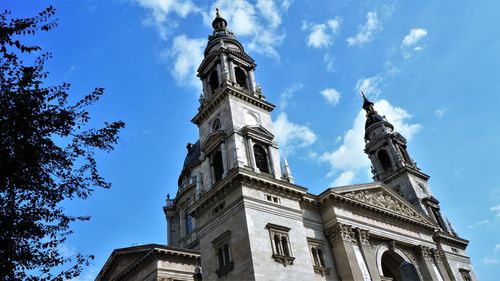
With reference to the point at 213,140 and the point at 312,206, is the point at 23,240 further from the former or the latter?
the point at 312,206

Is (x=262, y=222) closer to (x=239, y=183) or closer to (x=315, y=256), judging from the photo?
(x=239, y=183)

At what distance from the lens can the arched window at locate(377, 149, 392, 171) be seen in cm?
4578

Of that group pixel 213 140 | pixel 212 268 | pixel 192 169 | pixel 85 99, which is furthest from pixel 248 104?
pixel 192 169

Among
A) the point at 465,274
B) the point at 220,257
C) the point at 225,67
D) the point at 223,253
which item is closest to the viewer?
the point at 223,253

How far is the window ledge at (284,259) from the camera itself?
22641 millimetres

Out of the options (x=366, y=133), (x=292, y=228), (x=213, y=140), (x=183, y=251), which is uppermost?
(x=366, y=133)

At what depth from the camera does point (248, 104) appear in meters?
30.1

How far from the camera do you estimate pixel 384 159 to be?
46.4 metres

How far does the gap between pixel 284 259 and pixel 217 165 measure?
8331 mm

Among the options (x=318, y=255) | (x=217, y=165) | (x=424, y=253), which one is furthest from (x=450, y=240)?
(x=217, y=165)

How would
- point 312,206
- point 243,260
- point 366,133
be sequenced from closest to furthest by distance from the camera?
point 243,260 → point 312,206 → point 366,133

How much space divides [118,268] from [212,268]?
14300 millimetres

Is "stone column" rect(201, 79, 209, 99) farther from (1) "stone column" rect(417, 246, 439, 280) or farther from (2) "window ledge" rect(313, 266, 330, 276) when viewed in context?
(1) "stone column" rect(417, 246, 439, 280)

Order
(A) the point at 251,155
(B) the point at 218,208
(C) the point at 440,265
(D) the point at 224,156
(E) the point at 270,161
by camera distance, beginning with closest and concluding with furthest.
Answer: (B) the point at 218,208
(A) the point at 251,155
(D) the point at 224,156
(E) the point at 270,161
(C) the point at 440,265
